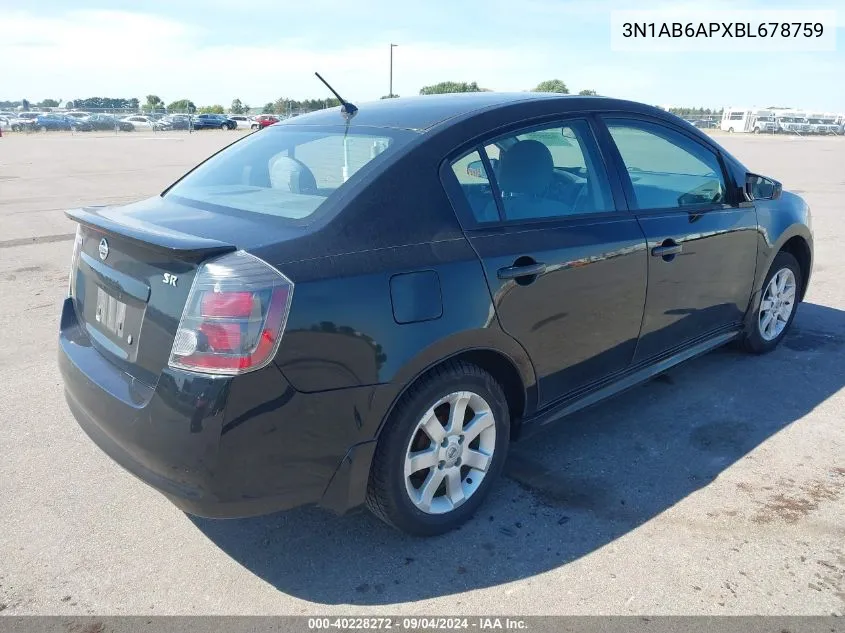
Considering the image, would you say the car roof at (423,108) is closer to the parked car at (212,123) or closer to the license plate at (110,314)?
the license plate at (110,314)

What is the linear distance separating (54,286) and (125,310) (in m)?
4.62

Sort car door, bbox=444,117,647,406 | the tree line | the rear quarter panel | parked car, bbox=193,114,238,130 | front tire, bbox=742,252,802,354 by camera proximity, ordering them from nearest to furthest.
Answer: car door, bbox=444,117,647,406 → the rear quarter panel → front tire, bbox=742,252,802,354 → the tree line → parked car, bbox=193,114,238,130

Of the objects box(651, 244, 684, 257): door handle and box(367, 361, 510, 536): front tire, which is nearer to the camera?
box(367, 361, 510, 536): front tire

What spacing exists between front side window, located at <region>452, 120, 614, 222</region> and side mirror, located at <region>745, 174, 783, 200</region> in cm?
146

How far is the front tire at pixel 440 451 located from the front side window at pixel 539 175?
28.7 inches

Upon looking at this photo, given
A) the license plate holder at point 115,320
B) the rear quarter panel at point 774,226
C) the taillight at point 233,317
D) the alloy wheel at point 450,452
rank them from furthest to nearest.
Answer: the rear quarter panel at point 774,226 < the alloy wheel at point 450,452 < the license plate holder at point 115,320 < the taillight at point 233,317

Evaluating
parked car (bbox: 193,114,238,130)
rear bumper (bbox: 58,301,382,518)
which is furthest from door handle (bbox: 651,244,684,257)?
parked car (bbox: 193,114,238,130)

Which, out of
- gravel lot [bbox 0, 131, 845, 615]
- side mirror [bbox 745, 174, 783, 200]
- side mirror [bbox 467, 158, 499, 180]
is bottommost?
gravel lot [bbox 0, 131, 845, 615]

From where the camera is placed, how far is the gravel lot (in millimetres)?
2535

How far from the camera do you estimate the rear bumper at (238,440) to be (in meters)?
2.24

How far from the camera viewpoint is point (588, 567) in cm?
270

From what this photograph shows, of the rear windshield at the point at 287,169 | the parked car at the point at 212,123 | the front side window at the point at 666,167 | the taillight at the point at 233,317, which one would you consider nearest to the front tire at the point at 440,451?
the taillight at the point at 233,317

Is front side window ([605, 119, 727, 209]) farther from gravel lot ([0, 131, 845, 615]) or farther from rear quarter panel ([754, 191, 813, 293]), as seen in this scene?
gravel lot ([0, 131, 845, 615])

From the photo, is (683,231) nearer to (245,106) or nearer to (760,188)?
(760,188)
